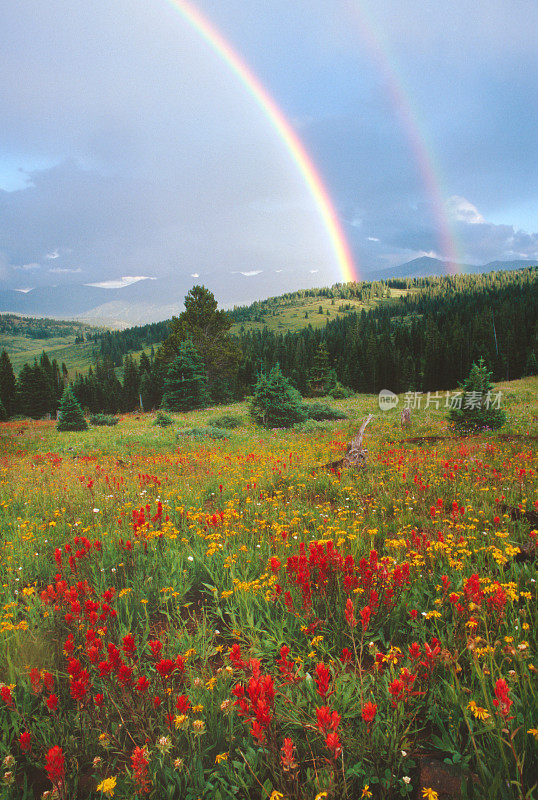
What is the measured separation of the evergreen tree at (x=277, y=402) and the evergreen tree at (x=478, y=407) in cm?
1124

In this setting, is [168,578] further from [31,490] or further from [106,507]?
[31,490]

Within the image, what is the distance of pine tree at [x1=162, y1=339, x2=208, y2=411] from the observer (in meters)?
39.1

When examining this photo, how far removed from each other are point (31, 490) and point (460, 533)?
26.6ft

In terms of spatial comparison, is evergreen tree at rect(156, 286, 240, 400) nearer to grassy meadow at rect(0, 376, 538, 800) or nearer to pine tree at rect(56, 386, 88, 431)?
pine tree at rect(56, 386, 88, 431)

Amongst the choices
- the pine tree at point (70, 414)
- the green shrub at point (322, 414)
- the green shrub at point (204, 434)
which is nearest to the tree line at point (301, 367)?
the pine tree at point (70, 414)

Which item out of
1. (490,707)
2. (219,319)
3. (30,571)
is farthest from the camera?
(219,319)

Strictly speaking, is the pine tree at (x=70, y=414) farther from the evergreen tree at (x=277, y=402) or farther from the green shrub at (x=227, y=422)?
the evergreen tree at (x=277, y=402)

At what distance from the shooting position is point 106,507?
6.31 m

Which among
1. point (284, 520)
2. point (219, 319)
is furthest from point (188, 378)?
point (284, 520)

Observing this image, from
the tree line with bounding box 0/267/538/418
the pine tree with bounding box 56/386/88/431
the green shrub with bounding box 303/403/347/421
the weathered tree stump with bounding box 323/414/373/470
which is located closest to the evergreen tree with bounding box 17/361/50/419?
the tree line with bounding box 0/267/538/418

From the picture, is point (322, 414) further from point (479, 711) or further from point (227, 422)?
point (479, 711)

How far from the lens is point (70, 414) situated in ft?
103

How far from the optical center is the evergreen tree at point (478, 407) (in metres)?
16.7

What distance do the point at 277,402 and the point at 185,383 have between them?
1690cm
